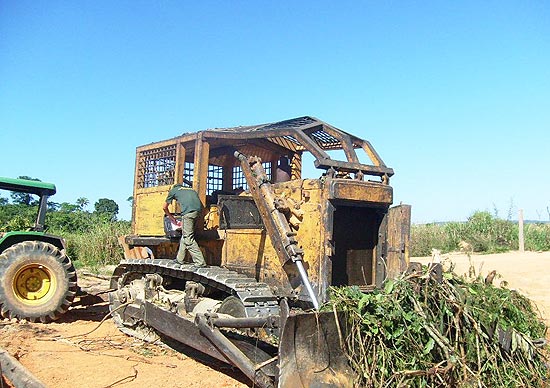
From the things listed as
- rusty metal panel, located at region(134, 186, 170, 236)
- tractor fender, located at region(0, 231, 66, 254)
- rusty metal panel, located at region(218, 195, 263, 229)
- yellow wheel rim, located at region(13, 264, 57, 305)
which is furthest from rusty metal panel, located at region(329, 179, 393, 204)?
tractor fender, located at region(0, 231, 66, 254)

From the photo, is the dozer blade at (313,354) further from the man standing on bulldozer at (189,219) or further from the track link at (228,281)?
the man standing on bulldozer at (189,219)

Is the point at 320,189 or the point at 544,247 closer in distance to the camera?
the point at 320,189

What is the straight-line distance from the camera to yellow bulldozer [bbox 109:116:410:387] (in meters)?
4.54

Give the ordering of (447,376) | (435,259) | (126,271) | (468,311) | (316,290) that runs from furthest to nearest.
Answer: (126,271), (316,290), (435,259), (468,311), (447,376)

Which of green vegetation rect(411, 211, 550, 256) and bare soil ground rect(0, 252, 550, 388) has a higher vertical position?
green vegetation rect(411, 211, 550, 256)

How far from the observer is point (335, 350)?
4.52 metres

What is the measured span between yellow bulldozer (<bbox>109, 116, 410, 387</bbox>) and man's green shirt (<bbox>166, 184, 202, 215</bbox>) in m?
0.27

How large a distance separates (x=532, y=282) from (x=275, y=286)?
8630mm

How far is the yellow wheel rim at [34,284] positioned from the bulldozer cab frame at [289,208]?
4.42ft

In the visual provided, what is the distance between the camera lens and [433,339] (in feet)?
14.4

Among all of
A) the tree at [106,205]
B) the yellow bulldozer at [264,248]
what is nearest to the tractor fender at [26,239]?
the yellow bulldozer at [264,248]

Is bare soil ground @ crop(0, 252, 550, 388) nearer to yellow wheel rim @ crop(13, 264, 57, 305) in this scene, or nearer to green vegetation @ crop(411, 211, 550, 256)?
yellow wheel rim @ crop(13, 264, 57, 305)

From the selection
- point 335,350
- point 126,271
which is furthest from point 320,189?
point 126,271

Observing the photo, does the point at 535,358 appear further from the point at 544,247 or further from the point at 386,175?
the point at 544,247
